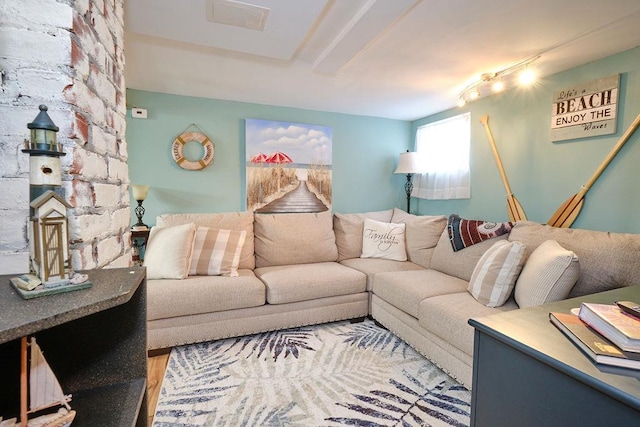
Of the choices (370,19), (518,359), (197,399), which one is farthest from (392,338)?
(370,19)

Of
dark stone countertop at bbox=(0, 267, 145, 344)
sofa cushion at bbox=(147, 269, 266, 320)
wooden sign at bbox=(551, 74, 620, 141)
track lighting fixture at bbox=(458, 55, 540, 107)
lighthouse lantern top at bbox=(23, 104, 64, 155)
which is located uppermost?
track lighting fixture at bbox=(458, 55, 540, 107)

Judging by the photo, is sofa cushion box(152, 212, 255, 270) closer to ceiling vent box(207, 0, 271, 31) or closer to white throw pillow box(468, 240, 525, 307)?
ceiling vent box(207, 0, 271, 31)

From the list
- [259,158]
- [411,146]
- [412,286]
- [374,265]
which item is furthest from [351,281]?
[411,146]

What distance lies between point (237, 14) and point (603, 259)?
236 centimetres

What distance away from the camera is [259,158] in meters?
3.49

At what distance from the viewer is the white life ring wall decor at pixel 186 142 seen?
3.21 m

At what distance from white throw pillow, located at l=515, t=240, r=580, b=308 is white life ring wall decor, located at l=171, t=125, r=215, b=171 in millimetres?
3026

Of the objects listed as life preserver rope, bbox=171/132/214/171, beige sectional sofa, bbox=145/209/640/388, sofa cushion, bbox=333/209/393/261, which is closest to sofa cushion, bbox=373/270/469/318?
beige sectional sofa, bbox=145/209/640/388

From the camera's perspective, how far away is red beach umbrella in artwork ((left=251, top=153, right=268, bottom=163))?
3476 mm

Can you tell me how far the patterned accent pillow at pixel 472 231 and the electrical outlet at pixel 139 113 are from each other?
3127 mm

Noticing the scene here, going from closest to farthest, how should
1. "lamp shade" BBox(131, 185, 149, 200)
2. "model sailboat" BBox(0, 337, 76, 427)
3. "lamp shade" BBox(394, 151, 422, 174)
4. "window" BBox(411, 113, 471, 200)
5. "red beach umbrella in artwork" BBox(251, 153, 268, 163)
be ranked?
"model sailboat" BBox(0, 337, 76, 427) < "lamp shade" BBox(131, 185, 149, 200) < "window" BBox(411, 113, 471, 200) < "red beach umbrella in artwork" BBox(251, 153, 268, 163) < "lamp shade" BBox(394, 151, 422, 174)

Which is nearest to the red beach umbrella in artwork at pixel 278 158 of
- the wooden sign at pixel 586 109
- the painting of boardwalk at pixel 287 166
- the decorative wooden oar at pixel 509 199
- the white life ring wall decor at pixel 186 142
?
the painting of boardwalk at pixel 287 166

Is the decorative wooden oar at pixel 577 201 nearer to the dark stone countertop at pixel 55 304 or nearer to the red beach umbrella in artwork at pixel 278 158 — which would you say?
the red beach umbrella in artwork at pixel 278 158

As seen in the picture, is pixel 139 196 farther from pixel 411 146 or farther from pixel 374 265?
pixel 411 146
